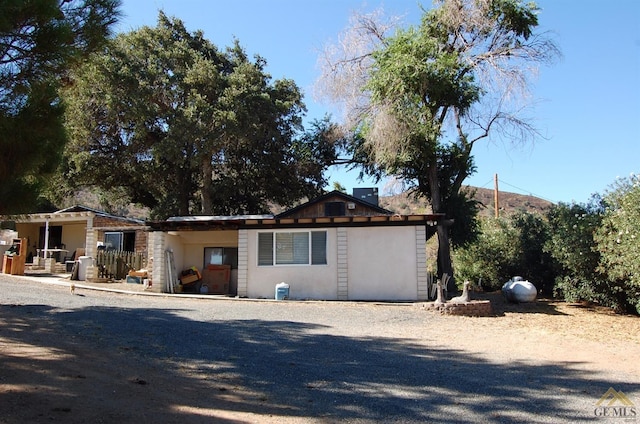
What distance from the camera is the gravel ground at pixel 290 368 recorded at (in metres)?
4.72

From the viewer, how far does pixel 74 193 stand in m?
25.6

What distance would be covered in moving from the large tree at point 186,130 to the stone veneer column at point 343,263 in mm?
9126

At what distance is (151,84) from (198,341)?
18117mm

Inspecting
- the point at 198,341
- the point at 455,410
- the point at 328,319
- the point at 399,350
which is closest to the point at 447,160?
the point at 328,319

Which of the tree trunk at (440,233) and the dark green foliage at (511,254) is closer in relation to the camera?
the tree trunk at (440,233)

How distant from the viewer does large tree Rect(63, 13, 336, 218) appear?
22.0 m

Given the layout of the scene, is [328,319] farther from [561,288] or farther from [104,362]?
[561,288]

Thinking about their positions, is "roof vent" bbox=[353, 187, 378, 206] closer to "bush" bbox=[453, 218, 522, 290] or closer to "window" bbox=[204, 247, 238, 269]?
"bush" bbox=[453, 218, 522, 290]

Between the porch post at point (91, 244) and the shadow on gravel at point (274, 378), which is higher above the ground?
the porch post at point (91, 244)

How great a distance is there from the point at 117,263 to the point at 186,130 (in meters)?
6.44

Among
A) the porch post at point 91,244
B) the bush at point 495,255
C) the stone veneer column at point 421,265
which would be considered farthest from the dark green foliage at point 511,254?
the porch post at point 91,244

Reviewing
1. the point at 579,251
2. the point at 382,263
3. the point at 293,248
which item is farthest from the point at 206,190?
the point at 579,251

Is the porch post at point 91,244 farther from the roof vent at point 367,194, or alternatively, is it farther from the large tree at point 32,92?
the large tree at point 32,92

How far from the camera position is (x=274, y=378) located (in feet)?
19.6
